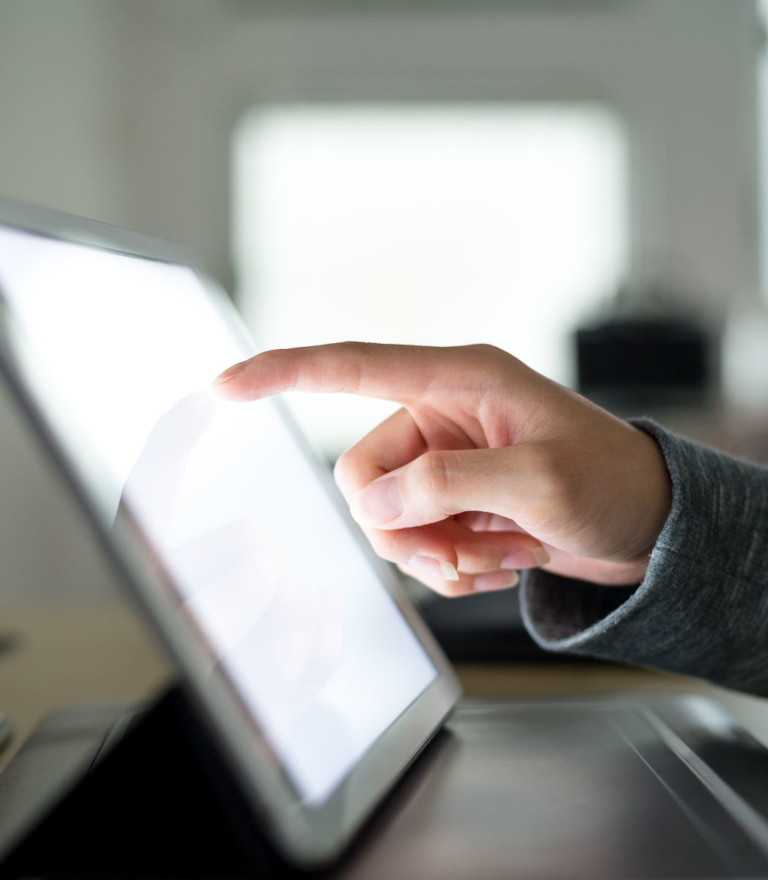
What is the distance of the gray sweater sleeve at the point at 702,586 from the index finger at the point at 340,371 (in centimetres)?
12

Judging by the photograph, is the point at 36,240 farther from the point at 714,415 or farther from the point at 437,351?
the point at 714,415

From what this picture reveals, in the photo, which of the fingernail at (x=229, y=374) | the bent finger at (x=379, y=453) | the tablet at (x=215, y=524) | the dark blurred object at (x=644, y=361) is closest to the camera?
the tablet at (x=215, y=524)

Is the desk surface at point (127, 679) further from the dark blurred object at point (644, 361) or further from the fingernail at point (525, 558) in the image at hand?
the dark blurred object at point (644, 361)

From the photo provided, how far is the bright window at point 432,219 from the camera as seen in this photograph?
3117 mm

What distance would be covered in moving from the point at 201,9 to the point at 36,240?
3141mm

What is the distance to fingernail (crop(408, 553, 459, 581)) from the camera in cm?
45

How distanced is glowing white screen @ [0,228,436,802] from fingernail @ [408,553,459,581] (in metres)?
0.03

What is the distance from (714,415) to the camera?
2531 mm

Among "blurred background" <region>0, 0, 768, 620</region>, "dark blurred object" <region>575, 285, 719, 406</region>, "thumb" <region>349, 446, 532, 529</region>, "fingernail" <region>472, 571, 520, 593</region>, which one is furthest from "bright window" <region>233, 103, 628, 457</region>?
"thumb" <region>349, 446, 532, 529</region>

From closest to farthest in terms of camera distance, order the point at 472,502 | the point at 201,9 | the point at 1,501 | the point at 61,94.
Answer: the point at 472,502 → the point at 1,501 → the point at 61,94 → the point at 201,9

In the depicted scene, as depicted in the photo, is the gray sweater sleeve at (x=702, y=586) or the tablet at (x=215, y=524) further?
the gray sweater sleeve at (x=702, y=586)

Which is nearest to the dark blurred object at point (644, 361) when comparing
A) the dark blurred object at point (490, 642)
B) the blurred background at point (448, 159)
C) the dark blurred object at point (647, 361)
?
the dark blurred object at point (647, 361)

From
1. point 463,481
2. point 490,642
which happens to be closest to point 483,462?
point 463,481

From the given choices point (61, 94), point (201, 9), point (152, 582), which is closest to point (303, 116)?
point (201, 9)
